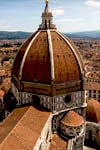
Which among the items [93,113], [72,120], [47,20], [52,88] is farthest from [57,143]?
[47,20]

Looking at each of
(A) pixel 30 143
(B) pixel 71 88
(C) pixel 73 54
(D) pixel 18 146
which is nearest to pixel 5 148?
(D) pixel 18 146

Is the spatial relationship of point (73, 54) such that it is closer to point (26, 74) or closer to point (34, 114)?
point (26, 74)

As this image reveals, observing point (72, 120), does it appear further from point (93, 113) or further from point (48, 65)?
point (93, 113)

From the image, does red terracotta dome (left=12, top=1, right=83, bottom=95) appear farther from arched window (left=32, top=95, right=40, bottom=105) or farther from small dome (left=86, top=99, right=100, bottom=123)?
small dome (left=86, top=99, right=100, bottom=123)

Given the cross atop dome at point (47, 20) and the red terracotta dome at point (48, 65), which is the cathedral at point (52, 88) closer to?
the red terracotta dome at point (48, 65)

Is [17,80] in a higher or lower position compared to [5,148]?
higher

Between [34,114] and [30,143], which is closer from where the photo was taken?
[30,143]

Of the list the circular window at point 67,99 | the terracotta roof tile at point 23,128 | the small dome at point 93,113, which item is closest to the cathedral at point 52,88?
the circular window at point 67,99
